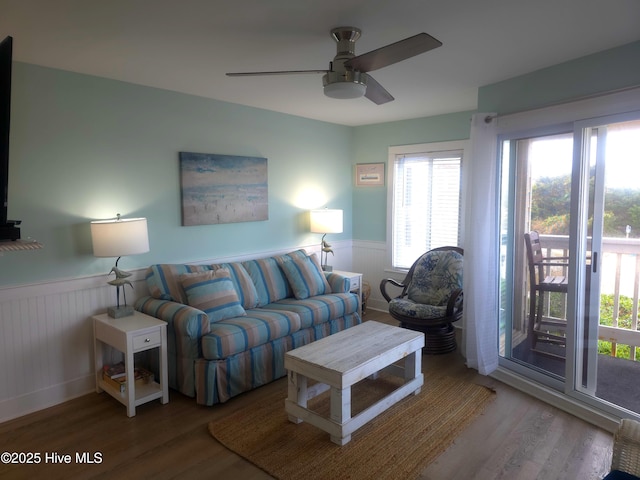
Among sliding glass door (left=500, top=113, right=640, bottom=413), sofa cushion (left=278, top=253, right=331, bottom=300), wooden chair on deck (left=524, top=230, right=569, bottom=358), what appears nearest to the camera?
sliding glass door (left=500, top=113, right=640, bottom=413)

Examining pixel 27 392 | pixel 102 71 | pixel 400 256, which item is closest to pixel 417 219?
pixel 400 256

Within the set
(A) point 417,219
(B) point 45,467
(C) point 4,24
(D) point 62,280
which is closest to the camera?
(C) point 4,24

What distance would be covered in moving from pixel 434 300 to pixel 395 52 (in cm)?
292

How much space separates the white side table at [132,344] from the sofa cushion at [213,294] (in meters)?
0.34

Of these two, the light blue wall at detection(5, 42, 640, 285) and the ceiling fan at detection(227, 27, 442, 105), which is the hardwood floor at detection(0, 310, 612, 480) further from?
the ceiling fan at detection(227, 27, 442, 105)

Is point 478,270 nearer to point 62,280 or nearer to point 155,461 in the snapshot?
point 155,461

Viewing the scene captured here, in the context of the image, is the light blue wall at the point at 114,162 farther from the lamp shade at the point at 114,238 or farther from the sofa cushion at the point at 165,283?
the lamp shade at the point at 114,238

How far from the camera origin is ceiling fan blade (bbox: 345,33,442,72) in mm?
1885

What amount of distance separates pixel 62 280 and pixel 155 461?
153cm

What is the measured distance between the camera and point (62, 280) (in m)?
3.17

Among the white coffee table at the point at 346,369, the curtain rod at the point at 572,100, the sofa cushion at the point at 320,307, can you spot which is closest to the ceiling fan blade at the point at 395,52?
the curtain rod at the point at 572,100

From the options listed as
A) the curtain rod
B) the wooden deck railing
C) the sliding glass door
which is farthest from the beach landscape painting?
the wooden deck railing

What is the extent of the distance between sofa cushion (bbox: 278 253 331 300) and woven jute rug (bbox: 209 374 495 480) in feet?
3.62

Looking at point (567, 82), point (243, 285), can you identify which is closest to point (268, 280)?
point (243, 285)
